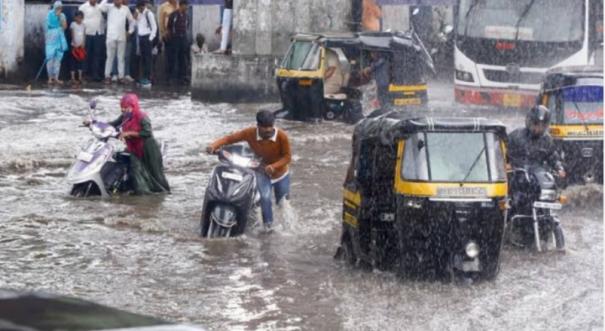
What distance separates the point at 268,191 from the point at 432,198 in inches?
111

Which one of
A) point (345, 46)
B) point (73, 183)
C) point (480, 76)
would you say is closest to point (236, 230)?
point (73, 183)

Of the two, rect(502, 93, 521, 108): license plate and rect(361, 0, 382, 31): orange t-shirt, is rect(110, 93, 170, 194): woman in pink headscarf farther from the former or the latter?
rect(361, 0, 382, 31): orange t-shirt

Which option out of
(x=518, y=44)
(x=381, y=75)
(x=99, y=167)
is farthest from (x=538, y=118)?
(x=518, y=44)

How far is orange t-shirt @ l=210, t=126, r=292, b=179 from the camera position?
43.9 ft

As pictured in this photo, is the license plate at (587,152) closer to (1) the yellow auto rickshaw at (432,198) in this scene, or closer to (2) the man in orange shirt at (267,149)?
(2) the man in orange shirt at (267,149)

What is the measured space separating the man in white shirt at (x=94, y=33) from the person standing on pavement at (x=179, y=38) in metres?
1.37

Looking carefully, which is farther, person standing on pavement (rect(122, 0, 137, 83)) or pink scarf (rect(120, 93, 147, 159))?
person standing on pavement (rect(122, 0, 137, 83))

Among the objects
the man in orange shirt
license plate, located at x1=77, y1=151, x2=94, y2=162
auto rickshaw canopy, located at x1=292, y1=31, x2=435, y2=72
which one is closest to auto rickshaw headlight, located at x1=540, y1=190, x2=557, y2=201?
the man in orange shirt

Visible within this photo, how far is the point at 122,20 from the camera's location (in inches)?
1139

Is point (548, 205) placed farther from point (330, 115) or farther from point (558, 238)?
point (330, 115)

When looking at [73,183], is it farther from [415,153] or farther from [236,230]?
[415,153]

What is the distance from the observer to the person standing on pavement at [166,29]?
96.6 feet

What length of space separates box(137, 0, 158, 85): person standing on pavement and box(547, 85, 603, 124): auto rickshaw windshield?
14194mm

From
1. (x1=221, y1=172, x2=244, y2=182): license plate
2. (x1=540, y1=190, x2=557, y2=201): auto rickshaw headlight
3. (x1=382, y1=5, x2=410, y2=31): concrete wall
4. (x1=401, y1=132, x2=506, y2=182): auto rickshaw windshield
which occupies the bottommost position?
(x1=540, y1=190, x2=557, y2=201): auto rickshaw headlight
